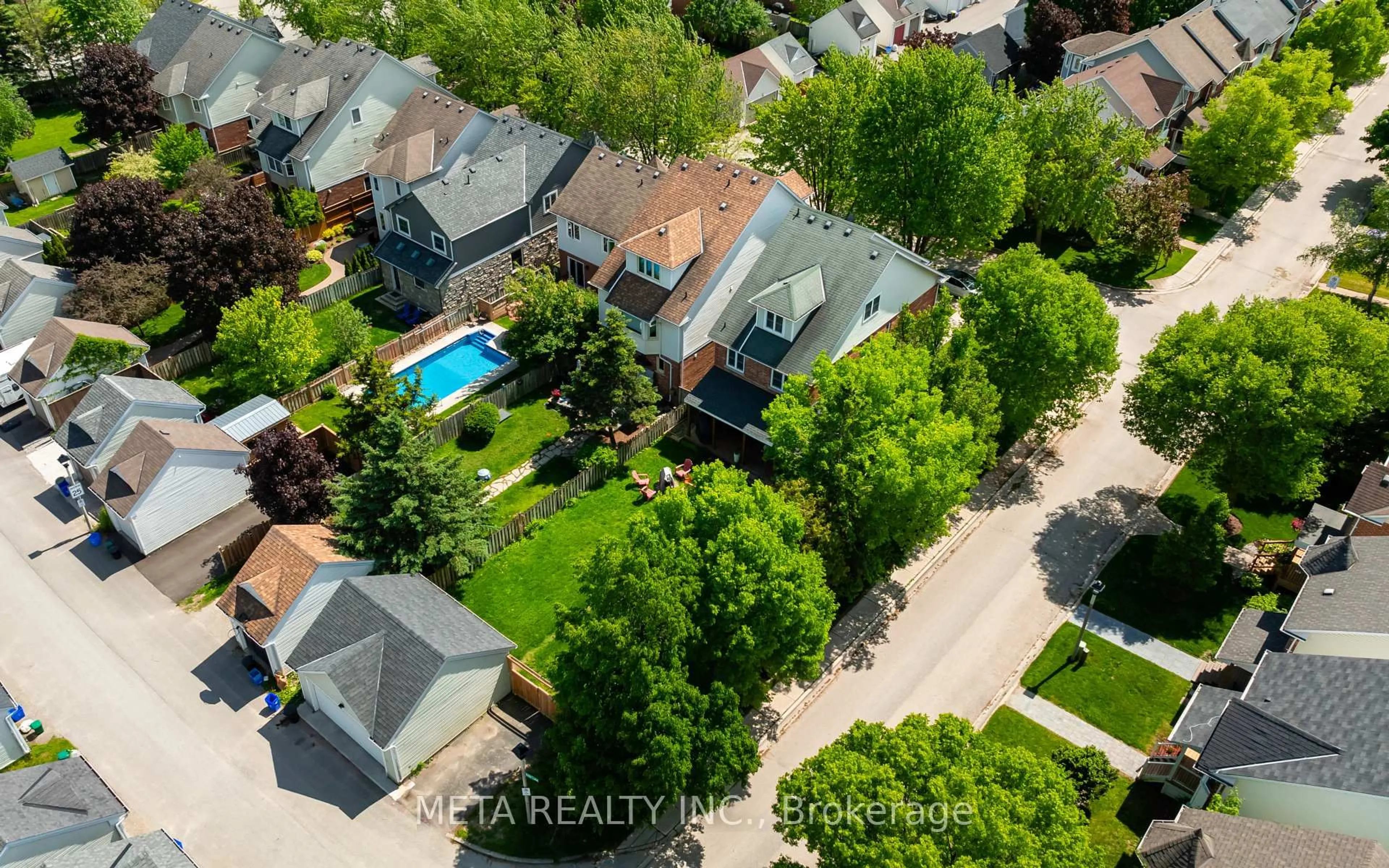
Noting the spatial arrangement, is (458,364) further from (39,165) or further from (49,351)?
(39,165)

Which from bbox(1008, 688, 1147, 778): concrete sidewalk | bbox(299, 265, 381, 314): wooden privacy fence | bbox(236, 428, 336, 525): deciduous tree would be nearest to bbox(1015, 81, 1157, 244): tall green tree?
bbox(1008, 688, 1147, 778): concrete sidewalk

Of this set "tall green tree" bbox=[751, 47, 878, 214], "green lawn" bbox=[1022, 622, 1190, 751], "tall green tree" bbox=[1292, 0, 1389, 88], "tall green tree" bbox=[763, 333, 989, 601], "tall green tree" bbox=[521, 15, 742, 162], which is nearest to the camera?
"green lawn" bbox=[1022, 622, 1190, 751]

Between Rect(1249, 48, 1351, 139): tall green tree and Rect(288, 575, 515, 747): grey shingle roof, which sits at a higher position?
Rect(1249, 48, 1351, 139): tall green tree

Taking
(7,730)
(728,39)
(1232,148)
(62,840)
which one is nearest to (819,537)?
(62,840)

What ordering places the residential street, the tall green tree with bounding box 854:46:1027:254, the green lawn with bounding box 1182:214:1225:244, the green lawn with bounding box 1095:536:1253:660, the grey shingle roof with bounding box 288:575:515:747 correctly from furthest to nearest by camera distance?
the green lawn with bounding box 1182:214:1225:244, the tall green tree with bounding box 854:46:1027:254, the green lawn with bounding box 1095:536:1253:660, the residential street, the grey shingle roof with bounding box 288:575:515:747

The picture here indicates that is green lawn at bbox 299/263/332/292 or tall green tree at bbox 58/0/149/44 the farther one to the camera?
tall green tree at bbox 58/0/149/44

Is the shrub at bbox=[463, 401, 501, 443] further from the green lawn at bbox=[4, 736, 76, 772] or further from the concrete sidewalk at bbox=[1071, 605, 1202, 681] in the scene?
the concrete sidewalk at bbox=[1071, 605, 1202, 681]

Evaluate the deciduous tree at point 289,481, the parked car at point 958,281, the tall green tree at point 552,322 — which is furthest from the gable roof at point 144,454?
the parked car at point 958,281
